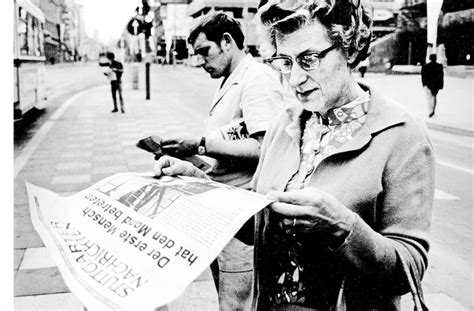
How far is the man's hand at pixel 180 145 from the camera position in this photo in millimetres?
1664

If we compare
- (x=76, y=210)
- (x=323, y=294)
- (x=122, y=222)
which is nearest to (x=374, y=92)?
(x=323, y=294)

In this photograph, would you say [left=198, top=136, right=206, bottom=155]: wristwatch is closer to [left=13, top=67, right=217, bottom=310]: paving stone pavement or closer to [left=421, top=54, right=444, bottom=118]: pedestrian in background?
[left=13, top=67, right=217, bottom=310]: paving stone pavement

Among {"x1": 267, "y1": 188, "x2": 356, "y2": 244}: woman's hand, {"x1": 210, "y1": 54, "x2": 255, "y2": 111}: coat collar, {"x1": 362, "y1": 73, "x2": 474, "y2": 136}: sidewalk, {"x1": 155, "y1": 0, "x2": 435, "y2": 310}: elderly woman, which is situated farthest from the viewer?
{"x1": 362, "y1": 73, "x2": 474, "y2": 136}: sidewalk

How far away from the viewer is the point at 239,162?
1726 mm

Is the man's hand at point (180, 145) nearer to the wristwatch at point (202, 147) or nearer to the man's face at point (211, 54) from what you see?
the wristwatch at point (202, 147)

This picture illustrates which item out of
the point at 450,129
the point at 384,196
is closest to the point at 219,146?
the point at 384,196

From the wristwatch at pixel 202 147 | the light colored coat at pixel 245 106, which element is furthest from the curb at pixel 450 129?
the wristwatch at pixel 202 147

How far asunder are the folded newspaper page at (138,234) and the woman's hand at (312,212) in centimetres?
5

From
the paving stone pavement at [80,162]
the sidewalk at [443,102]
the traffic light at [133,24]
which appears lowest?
the paving stone pavement at [80,162]

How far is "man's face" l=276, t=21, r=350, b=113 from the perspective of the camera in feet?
3.66

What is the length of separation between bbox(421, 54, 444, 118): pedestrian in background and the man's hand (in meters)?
6.68

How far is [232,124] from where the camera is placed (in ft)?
5.64

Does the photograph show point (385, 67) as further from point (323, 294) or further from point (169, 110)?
point (323, 294)

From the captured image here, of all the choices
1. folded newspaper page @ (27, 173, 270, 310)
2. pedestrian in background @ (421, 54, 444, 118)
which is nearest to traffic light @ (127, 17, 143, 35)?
folded newspaper page @ (27, 173, 270, 310)
